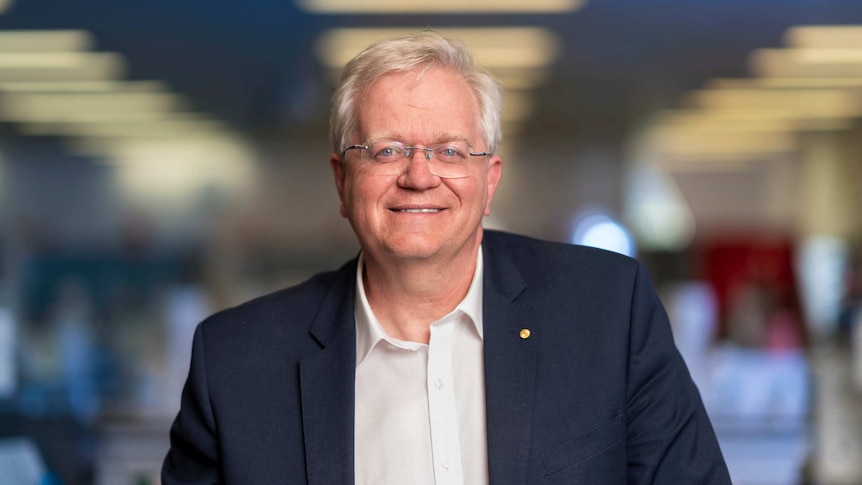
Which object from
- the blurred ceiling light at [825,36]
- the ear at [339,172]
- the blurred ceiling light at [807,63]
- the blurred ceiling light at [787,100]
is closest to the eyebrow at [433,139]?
the ear at [339,172]

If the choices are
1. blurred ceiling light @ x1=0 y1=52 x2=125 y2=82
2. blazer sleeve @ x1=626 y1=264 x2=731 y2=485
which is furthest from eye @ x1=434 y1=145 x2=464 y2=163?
blurred ceiling light @ x1=0 y1=52 x2=125 y2=82

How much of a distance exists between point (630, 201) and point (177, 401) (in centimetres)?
267

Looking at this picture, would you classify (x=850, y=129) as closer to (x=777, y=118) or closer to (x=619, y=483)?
(x=777, y=118)

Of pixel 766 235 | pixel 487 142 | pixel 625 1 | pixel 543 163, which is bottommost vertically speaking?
pixel 766 235

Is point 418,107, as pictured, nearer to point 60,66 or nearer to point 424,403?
point 424,403

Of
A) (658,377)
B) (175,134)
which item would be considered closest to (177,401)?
(175,134)

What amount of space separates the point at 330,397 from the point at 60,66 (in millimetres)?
3583

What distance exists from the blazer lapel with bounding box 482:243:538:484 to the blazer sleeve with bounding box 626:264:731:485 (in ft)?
0.57

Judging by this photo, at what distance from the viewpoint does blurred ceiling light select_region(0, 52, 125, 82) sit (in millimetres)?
4559

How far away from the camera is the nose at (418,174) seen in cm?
166

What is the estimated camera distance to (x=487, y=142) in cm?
178

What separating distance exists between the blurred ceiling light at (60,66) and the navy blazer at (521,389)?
319cm

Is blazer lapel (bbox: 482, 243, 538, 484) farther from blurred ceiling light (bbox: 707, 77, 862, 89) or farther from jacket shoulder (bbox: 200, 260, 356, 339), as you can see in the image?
blurred ceiling light (bbox: 707, 77, 862, 89)

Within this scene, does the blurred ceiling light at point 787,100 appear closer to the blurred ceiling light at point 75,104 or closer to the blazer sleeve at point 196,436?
the blurred ceiling light at point 75,104
